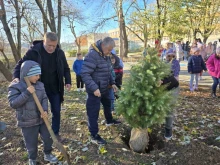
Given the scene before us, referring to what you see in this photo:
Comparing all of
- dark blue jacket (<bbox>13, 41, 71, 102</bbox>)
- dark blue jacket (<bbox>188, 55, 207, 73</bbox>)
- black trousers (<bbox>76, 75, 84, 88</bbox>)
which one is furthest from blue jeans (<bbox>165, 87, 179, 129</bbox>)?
black trousers (<bbox>76, 75, 84, 88</bbox>)

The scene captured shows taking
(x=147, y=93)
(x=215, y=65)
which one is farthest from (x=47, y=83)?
(x=215, y=65)

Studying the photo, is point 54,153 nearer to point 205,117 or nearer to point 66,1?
point 205,117

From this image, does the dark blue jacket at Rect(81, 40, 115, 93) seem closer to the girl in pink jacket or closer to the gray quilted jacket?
the gray quilted jacket

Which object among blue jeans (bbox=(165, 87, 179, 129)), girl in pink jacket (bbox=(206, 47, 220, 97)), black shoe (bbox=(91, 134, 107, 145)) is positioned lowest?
black shoe (bbox=(91, 134, 107, 145))

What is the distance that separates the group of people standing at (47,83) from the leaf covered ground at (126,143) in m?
0.29

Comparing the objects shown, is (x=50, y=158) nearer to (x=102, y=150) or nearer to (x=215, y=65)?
(x=102, y=150)

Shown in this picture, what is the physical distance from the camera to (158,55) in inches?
128

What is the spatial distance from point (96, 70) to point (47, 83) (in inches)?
31.5

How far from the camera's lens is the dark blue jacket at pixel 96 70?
343cm

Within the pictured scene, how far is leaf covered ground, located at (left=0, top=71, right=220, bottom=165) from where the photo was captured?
3.30 m

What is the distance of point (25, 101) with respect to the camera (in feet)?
9.05

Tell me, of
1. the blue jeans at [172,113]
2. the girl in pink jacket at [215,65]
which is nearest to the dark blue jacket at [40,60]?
the blue jeans at [172,113]

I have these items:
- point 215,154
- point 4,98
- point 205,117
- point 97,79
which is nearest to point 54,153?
point 97,79

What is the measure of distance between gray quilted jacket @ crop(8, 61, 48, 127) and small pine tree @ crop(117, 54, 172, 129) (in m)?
1.18
